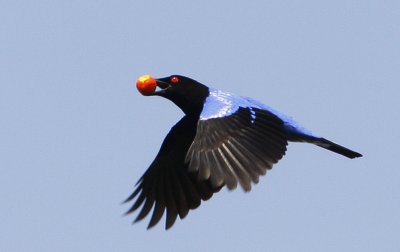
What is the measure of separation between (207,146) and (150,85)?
7.01 ft

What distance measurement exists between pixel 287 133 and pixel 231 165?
205 centimetres

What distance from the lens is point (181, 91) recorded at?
53.1 feet

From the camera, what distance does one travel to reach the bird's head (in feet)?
52.9

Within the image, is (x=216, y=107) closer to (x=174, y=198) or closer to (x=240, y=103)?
(x=240, y=103)

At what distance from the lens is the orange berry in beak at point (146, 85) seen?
16.0 metres

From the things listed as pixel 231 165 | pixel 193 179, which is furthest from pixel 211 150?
pixel 193 179

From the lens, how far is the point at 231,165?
14227 mm

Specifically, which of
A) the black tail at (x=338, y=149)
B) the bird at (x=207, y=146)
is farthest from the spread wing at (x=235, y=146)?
the black tail at (x=338, y=149)

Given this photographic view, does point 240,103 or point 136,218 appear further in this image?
point 136,218

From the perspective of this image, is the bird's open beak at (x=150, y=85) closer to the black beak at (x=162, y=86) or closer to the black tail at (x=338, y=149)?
the black beak at (x=162, y=86)

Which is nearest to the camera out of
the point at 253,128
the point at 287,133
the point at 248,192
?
the point at 248,192

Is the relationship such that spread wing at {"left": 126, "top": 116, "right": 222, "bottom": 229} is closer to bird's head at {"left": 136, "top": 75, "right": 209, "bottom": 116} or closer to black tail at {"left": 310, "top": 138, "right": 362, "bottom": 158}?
bird's head at {"left": 136, "top": 75, "right": 209, "bottom": 116}

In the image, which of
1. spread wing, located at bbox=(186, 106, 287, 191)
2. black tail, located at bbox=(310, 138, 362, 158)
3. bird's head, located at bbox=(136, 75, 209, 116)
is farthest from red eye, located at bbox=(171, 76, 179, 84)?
black tail, located at bbox=(310, 138, 362, 158)

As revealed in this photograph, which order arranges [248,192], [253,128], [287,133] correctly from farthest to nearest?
1. [287,133]
2. [253,128]
3. [248,192]
